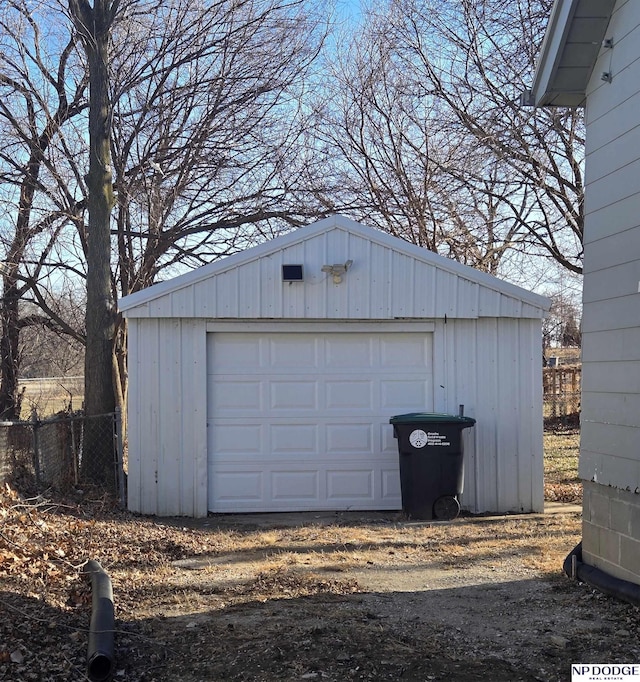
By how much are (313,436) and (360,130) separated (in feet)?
26.4

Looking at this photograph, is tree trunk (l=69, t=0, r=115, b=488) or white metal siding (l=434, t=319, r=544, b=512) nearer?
white metal siding (l=434, t=319, r=544, b=512)

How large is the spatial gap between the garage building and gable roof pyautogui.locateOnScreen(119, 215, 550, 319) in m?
0.02

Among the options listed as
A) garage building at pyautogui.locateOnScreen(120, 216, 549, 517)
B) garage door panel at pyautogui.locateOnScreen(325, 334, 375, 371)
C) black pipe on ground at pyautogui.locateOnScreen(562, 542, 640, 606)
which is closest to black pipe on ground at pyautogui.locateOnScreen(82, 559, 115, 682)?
black pipe on ground at pyautogui.locateOnScreen(562, 542, 640, 606)

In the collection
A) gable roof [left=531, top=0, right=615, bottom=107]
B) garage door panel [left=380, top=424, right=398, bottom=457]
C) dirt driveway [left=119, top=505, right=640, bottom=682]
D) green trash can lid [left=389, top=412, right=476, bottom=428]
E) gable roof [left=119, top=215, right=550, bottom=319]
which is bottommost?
dirt driveway [left=119, top=505, right=640, bottom=682]

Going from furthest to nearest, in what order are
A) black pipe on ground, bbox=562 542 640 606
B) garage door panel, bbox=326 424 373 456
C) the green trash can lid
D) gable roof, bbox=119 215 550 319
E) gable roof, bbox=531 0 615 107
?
1. garage door panel, bbox=326 424 373 456
2. gable roof, bbox=119 215 550 319
3. the green trash can lid
4. gable roof, bbox=531 0 615 107
5. black pipe on ground, bbox=562 542 640 606

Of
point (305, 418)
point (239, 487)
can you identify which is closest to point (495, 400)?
point (305, 418)

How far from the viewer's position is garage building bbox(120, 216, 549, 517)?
9461mm

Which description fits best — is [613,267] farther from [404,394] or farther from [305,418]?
[305,418]

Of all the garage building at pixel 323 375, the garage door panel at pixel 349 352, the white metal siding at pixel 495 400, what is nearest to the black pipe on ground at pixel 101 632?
the garage building at pixel 323 375

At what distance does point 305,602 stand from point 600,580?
6.84ft

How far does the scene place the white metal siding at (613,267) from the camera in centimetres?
553

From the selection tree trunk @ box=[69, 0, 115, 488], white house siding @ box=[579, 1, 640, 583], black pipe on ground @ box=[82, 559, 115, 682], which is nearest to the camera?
black pipe on ground @ box=[82, 559, 115, 682]

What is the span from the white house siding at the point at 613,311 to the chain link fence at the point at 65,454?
5804mm

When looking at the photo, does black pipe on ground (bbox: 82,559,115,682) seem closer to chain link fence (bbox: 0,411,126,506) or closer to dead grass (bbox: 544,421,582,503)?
chain link fence (bbox: 0,411,126,506)
